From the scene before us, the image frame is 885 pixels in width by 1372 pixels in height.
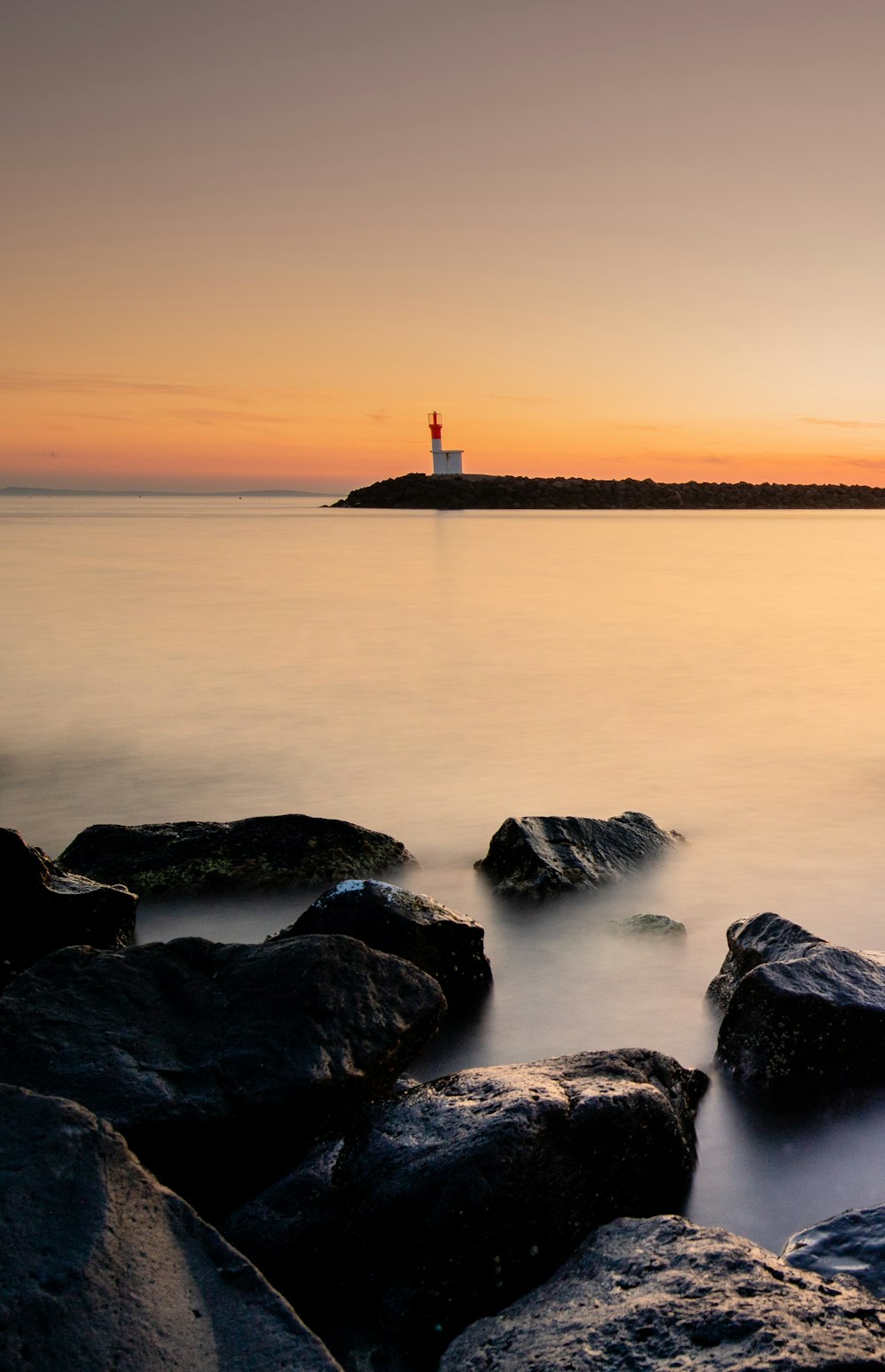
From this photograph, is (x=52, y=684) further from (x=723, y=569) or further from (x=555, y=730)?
(x=723, y=569)

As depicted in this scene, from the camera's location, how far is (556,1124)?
228 centimetres

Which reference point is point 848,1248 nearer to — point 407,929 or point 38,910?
point 407,929

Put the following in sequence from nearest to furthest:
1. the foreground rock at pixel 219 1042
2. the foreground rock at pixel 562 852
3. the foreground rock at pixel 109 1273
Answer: the foreground rock at pixel 109 1273
the foreground rock at pixel 219 1042
the foreground rock at pixel 562 852

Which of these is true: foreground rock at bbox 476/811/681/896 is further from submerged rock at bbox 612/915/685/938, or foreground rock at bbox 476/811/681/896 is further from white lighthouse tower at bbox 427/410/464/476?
white lighthouse tower at bbox 427/410/464/476

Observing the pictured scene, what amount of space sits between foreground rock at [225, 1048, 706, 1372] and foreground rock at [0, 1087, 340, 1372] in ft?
1.01

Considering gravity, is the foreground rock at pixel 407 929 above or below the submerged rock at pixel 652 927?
above

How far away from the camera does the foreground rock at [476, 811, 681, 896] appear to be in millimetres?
4520

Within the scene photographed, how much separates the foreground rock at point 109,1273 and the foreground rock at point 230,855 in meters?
2.49

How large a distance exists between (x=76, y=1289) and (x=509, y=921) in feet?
8.93

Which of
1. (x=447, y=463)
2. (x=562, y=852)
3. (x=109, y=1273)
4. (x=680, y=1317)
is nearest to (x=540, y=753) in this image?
(x=562, y=852)

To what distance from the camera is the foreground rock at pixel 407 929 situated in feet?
11.3

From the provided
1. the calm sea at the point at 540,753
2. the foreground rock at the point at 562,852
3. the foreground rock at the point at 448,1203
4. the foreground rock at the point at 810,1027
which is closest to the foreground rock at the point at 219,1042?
the foreground rock at the point at 448,1203

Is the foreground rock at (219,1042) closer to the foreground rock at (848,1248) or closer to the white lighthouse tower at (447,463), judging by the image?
the foreground rock at (848,1248)

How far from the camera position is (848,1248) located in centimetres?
215
